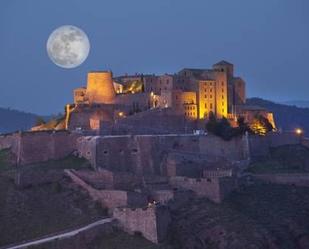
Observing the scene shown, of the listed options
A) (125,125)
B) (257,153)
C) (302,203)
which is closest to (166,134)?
(125,125)

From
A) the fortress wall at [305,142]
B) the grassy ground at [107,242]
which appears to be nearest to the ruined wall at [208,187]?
the grassy ground at [107,242]

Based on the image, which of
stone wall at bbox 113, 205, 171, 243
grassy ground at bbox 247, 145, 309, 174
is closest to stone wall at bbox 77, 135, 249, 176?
grassy ground at bbox 247, 145, 309, 174

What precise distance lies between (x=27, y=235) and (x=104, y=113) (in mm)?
19806

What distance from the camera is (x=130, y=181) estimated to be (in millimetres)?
55219

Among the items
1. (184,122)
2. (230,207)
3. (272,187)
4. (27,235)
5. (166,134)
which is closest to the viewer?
(27,235)

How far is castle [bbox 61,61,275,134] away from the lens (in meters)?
65.1

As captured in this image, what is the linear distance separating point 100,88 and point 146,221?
889 inches

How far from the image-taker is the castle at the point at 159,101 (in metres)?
65.1

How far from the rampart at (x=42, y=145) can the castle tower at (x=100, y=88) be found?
27.3 ft

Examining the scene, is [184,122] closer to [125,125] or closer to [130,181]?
[125,125]

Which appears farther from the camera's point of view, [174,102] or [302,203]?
[174,102]

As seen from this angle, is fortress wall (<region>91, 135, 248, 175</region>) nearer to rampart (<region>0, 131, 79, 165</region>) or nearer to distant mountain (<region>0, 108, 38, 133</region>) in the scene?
rampart (<region>0, 131, 79, 165</region>)

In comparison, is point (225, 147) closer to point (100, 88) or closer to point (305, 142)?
point (305, 142)

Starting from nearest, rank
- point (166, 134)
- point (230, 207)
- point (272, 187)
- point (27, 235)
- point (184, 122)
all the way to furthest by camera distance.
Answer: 1. point (27, 235)
2. point (230, 207)
3. point (272, 187)
4. point (166, 134)
5. point (184, 122)
